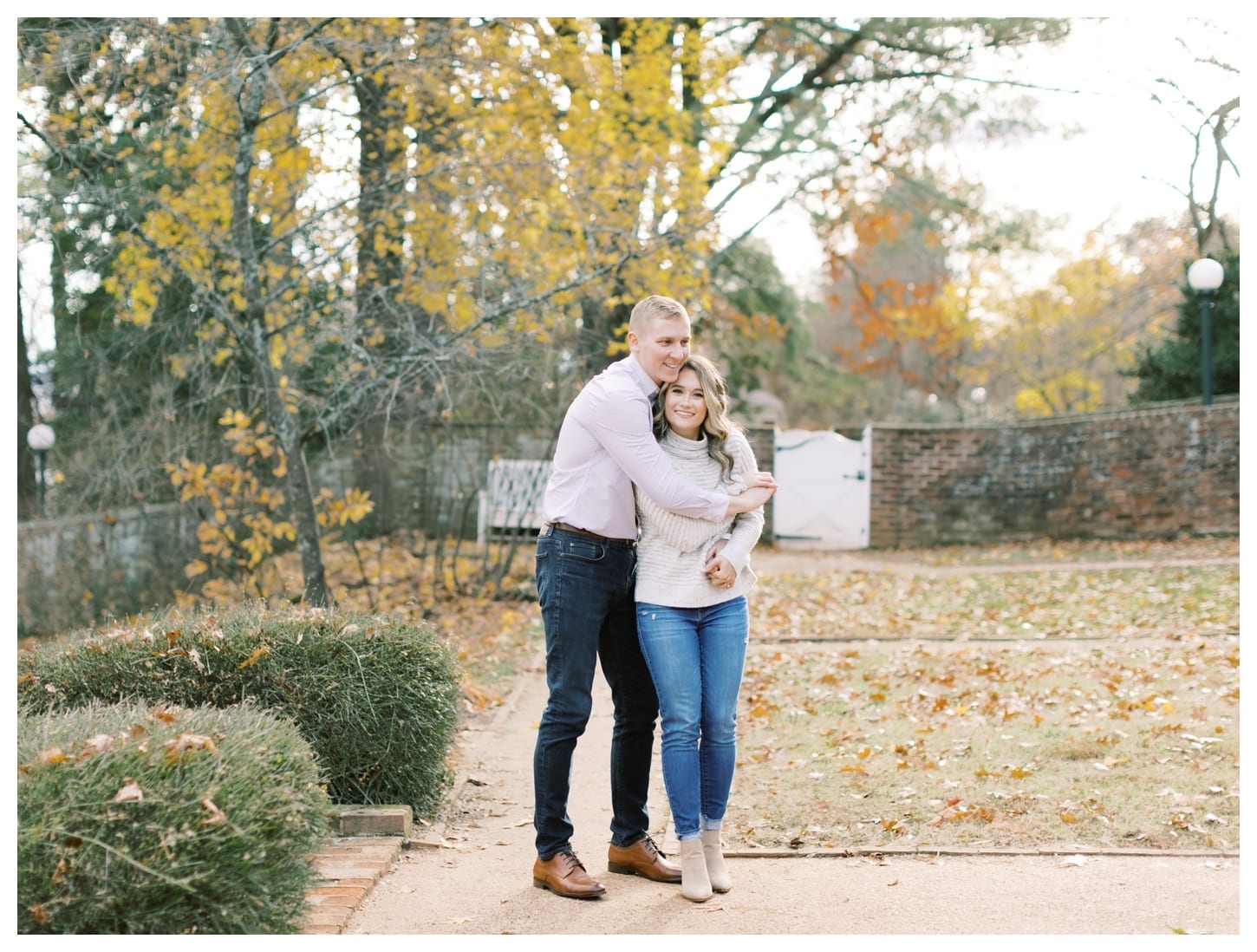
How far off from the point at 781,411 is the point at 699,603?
35.8 m

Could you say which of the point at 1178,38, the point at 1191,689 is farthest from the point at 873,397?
the point at 1191,689

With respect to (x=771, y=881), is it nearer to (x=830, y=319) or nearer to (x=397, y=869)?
(x=397, y=869)

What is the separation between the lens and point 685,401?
4121 mm

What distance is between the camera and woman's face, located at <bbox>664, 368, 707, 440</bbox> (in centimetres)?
412

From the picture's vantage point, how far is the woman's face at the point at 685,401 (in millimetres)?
4125

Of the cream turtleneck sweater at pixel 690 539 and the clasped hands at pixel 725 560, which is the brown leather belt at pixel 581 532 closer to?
the cream turtleneck sweater at pixel 690 539

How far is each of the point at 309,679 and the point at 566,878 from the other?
134cm

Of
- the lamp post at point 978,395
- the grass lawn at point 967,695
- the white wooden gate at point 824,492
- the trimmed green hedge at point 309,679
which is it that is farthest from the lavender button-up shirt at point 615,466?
the lamp post at point 978,395

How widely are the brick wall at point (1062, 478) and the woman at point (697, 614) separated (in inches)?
570

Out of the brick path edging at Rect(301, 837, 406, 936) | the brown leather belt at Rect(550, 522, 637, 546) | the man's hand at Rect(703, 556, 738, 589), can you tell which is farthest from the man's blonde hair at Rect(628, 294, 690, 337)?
the brick path edging at Rect(301, 837, 406, 936)

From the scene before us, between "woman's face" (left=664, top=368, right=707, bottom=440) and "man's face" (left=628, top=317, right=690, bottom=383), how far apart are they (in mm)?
40

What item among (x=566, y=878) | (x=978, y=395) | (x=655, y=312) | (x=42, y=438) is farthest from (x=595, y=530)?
(x=978, y=395)

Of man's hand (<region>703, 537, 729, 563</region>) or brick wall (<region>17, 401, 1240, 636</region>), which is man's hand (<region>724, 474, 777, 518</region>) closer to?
man's hand (<region>703, 537, 729, 563</region>)
